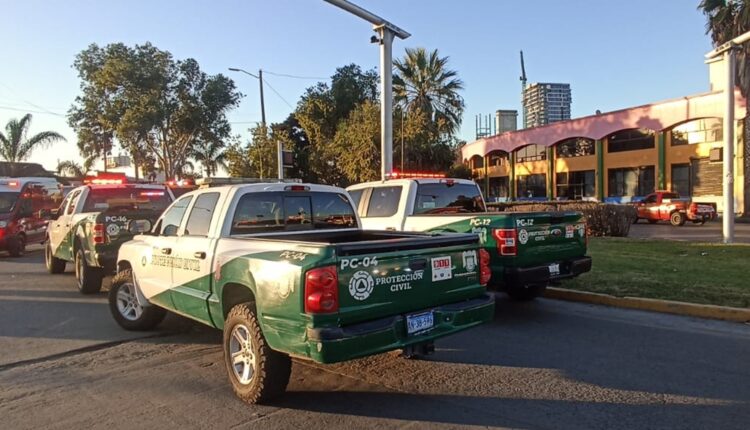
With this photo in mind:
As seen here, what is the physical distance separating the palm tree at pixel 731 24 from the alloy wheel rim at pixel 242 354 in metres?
30.3

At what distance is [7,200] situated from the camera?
17219 mm

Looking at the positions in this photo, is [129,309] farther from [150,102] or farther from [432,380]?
[150,102]

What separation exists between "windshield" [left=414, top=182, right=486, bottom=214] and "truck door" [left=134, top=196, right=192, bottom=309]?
380 cm

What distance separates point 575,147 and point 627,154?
4.54m

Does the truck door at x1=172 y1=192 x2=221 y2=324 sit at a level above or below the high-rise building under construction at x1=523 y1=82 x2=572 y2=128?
below

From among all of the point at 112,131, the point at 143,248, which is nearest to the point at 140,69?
the point at 112,131

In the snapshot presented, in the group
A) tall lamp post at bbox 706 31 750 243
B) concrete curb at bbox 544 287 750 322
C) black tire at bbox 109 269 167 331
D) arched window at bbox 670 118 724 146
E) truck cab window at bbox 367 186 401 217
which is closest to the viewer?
black tire at bbox 109 269 167 331

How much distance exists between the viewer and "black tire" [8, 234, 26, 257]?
1667cm

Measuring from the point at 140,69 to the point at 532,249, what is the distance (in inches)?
1349

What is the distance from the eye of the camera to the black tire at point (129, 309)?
699 centimetres

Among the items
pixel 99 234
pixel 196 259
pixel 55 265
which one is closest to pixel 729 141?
pixel 196 259

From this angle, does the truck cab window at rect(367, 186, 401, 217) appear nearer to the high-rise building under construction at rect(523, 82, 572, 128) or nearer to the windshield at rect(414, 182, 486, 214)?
the windshield at rect(414, 182, 486, 214)

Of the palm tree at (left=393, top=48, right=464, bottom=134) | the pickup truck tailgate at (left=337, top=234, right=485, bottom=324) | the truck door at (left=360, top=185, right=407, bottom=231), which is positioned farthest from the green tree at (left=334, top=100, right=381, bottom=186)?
the pickup truck tailgate at (left=337, top=234, right=485, bottom=324)

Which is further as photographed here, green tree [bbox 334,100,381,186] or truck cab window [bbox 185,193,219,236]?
green tree [bbox 334,100,381,186]
